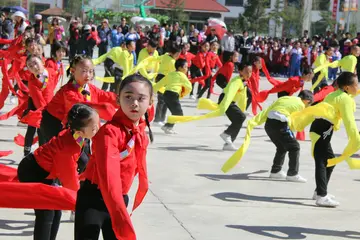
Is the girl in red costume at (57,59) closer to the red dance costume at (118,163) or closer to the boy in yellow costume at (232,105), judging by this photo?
the boy in yellow costume at (232,105)

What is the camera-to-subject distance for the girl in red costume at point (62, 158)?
5.45 meters

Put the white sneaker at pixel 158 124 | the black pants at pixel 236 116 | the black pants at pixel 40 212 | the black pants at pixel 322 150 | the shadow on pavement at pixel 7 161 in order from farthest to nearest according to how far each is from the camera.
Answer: the white sneaker at pixel 158 124 < the black pants at pixel 236 116 < the shadow on pavement at pixel 7 161 < the black pants at pixel 322 150 < the black pants at pixel 40 212

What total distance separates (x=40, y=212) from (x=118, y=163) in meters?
1.22

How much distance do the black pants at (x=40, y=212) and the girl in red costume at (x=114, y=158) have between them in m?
0.85

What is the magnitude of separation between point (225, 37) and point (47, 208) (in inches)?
933

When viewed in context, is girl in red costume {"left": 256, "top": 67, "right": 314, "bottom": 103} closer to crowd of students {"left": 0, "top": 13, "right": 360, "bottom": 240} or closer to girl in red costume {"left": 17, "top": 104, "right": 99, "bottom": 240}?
crowd of students {"left": 0, "top": 13, "right": 360, "bottom": 240}

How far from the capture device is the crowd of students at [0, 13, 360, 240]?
4.43 m

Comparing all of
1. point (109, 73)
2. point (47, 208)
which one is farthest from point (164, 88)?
point (47, 208)

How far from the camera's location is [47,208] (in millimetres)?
4879

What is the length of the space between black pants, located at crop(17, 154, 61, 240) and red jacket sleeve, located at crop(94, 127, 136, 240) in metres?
1.14

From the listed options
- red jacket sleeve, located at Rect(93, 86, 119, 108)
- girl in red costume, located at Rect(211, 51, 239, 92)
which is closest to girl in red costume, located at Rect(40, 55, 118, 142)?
red jacket sleeve, located at Rect(93, 86, 119, 108)

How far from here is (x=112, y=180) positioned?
421 centimetres

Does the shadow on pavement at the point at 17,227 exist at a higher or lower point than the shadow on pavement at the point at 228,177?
higher

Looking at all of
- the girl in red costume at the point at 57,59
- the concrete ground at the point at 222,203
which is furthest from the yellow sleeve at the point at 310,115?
the girl in red costume at the point at 57,59
